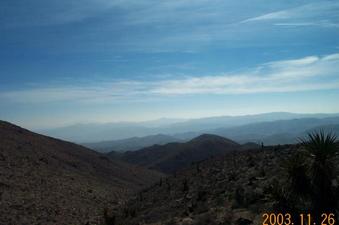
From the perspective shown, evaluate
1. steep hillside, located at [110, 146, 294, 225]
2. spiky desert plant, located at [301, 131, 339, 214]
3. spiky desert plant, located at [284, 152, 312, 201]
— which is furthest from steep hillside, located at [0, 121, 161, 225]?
spiky desert plant, located at [301, 131, 339, 214]

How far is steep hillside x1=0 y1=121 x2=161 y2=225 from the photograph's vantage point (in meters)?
26.4

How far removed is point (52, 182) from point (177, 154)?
69.0 metres

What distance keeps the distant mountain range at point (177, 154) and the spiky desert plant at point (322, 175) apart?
75.8 metres

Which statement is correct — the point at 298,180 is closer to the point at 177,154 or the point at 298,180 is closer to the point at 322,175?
the point at 322,175

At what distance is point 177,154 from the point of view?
339ft

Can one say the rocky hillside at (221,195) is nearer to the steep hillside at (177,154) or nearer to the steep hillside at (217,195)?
the steep hillside at (217,195)

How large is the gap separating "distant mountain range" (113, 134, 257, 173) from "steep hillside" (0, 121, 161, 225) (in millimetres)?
35500

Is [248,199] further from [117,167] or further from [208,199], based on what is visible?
[117,167]

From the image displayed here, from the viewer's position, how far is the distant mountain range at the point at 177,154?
96.6m

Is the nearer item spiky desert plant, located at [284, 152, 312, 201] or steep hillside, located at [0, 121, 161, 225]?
spiky desert plant, located at [284, 152, 312, 201]
